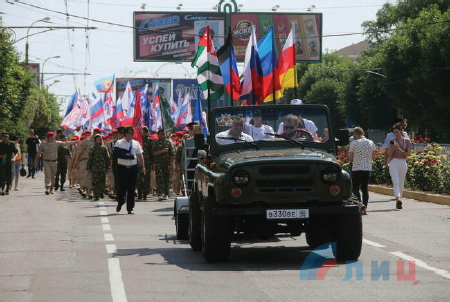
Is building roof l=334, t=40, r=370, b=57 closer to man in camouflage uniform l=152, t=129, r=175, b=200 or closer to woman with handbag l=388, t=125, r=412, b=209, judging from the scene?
man in camouflage uniform l=152, t=129, r=175, b=200

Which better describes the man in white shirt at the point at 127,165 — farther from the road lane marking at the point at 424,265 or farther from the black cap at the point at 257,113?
the road lane marking at the point at 424,265

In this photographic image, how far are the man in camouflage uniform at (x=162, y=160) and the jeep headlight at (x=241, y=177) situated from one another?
14.2m

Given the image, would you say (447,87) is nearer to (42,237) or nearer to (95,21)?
(95,21)

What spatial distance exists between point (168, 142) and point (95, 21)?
18.7 m

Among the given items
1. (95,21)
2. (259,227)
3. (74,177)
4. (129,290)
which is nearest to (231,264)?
(259,227)

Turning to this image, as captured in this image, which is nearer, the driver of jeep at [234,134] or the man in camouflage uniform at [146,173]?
the driver of jeep at [234,134]

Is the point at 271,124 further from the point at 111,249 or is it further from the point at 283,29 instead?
Result: the point at 283,29

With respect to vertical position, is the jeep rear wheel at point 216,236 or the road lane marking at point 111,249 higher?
the jeep rear wheel at point 216,236

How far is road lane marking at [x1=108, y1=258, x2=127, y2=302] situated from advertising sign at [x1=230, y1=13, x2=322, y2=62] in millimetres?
49551

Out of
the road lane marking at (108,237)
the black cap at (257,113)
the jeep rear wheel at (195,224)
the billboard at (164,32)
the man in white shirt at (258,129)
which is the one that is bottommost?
the road lane marking at (108,237)

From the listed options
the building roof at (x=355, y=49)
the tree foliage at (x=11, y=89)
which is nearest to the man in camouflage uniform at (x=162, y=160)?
the tree foliage at (x=11, y=89)

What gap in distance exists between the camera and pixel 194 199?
12188mm

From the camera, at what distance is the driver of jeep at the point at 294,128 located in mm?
11672

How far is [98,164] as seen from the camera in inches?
976
